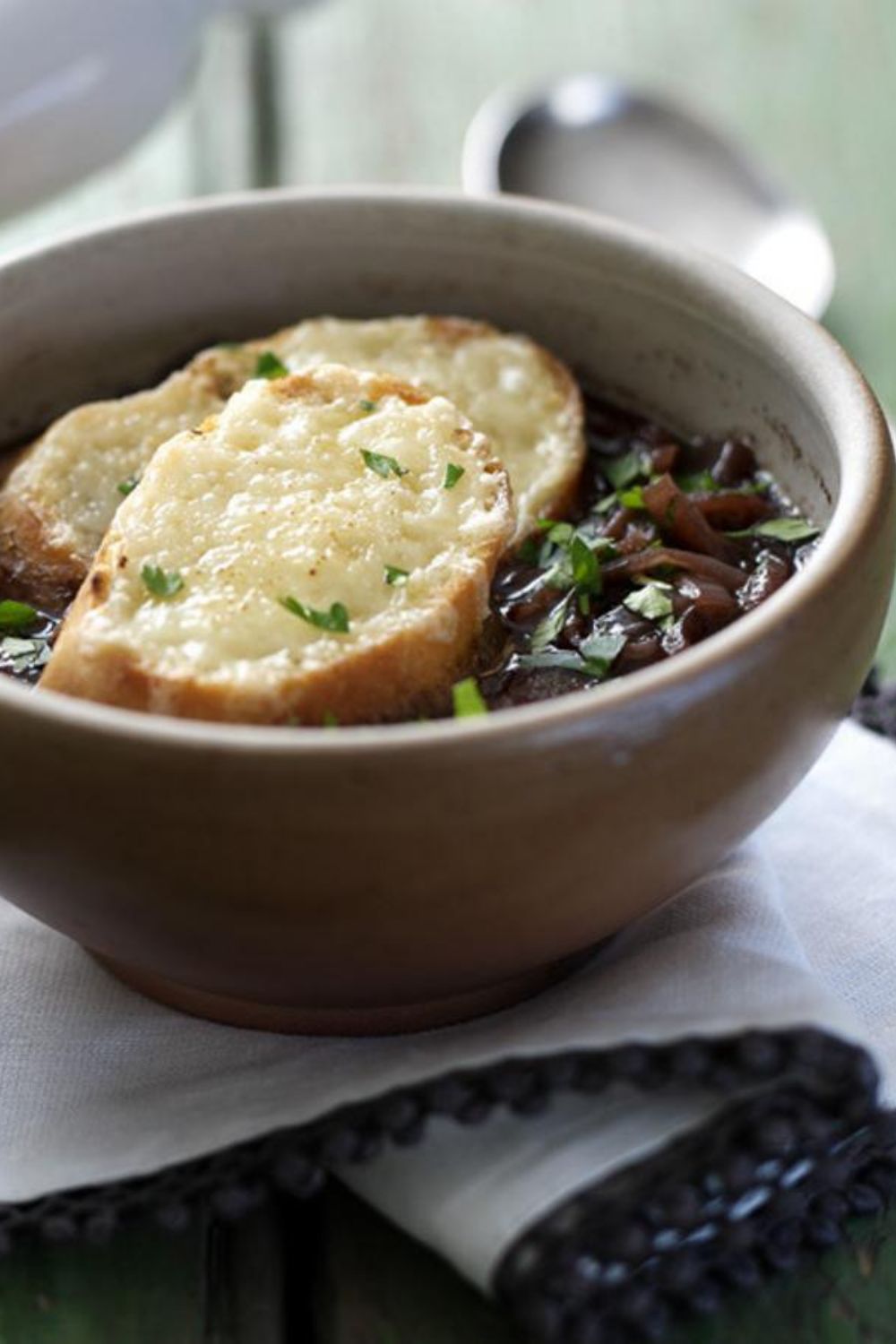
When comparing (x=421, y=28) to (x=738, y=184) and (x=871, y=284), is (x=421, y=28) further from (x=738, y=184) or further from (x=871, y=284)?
(x=871, y=284)

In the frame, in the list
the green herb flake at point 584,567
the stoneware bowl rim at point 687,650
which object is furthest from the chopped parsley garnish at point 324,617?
the green herb flake at point 584,567

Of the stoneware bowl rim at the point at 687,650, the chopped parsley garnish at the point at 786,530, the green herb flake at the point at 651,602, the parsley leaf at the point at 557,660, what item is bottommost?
the chopped parsley garnish at the point at 786,530

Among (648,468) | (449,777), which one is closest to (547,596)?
(648,468)

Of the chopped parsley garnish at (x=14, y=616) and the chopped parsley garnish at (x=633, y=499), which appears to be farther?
the chopped parsley garnish at (x=633, y=499)

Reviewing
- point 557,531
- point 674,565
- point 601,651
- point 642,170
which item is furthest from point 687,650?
point 642,170

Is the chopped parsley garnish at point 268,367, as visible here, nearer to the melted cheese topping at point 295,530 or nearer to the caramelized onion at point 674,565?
the melted cheese topping at point 295,530

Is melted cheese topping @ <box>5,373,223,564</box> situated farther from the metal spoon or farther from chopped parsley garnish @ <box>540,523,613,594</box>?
the metal spoon

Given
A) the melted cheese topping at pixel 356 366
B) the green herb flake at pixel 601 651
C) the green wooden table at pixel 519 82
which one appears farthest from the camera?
the green wooden table at pixel 519 82
